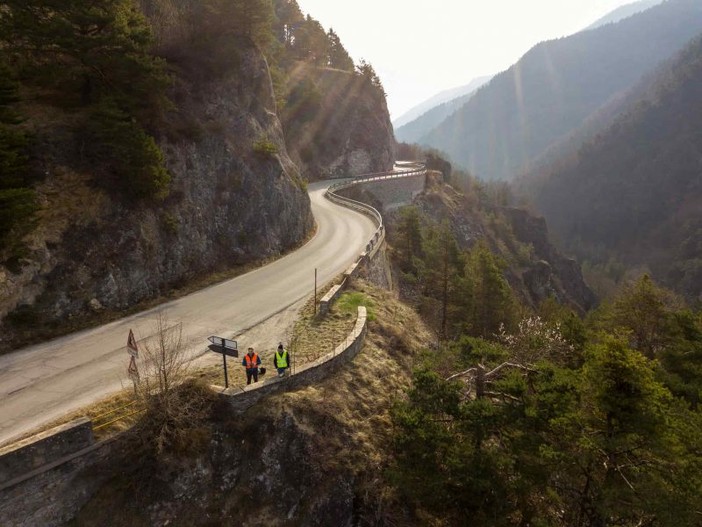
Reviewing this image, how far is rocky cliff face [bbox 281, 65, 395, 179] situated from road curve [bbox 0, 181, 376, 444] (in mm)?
34257

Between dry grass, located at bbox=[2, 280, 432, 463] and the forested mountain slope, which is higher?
the forested mountain slope

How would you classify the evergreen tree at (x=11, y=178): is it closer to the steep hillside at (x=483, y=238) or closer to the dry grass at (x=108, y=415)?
the dry grass at (x=108, y=415)

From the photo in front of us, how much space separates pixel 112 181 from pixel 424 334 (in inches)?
645

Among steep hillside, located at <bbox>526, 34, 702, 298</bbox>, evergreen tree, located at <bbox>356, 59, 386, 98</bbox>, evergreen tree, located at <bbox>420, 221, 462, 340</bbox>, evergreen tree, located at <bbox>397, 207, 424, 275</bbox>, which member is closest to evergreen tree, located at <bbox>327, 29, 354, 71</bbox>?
evergreen tree, located at <bbox>356, 59, 386, 98</bbox>

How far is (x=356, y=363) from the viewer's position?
1530cm

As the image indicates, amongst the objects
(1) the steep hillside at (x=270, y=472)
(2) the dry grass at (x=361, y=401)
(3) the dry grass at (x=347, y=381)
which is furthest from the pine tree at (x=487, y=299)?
(1) the steep hillside at (x=270, y=472)

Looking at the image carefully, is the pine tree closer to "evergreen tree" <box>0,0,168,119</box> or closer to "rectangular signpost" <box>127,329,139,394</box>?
"rectangular signpost" <box>127,329,139,394</box>

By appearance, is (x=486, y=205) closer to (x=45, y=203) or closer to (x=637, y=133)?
(x=45, y=203)

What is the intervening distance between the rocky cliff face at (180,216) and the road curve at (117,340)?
1346 mm

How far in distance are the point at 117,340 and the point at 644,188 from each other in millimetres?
213198

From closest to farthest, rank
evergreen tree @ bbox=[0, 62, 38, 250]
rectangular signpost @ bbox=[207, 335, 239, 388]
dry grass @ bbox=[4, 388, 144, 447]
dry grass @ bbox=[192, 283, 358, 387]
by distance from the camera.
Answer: dry grass @ bbox=[4, 388, 144, 447], rectangular signpost @ bbox=[207, 335, 239, 388], dry grass @ bbox=[192, 283, 358, 387], evergreen tree @ bbox=[0, 62, 38, 250]

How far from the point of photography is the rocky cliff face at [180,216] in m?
15.4

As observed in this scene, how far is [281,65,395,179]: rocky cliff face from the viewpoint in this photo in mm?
59000

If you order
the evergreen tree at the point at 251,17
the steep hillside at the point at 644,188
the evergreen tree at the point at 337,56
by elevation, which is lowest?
the steep hillside at the point at 644,188
